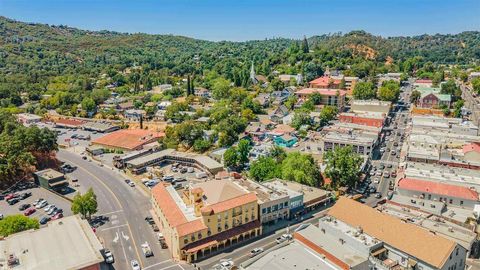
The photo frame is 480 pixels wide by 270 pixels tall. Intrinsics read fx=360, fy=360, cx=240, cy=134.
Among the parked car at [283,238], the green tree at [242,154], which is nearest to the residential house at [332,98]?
the green tree at [242,154]

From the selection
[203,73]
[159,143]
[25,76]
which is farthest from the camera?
[203,73]

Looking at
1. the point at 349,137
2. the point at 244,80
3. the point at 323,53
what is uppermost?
the point at 323,53

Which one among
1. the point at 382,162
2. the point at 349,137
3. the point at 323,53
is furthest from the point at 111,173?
the point at 323,53

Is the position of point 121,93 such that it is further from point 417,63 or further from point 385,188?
point 417,63

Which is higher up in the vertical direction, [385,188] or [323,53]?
[323,53]

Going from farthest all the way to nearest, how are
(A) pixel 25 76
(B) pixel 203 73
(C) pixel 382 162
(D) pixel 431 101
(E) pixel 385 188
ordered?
(B) pixel 203 73 < (A) pixel 25 76 < (D) pixel 431 101 < (C) pixel 382 162 < (E) pixel 385 188

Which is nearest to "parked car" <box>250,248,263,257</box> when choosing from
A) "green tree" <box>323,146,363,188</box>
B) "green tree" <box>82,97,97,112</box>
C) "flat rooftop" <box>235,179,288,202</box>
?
"flat rooftop" <box>235,179,288,202</box>

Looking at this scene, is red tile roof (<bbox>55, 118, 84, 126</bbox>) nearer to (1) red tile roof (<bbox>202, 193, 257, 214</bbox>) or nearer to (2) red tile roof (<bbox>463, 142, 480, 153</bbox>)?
(1) red tile roof (<bbox>202, 193, 257, 214</bbox>)

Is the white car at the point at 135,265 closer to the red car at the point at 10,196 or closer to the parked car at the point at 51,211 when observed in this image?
the parked car at the point at 51,211

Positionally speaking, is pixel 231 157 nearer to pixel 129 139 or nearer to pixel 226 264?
pixel 226 264
